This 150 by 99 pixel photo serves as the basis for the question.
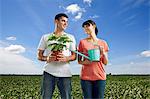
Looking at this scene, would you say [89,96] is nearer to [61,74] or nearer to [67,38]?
[61,74]

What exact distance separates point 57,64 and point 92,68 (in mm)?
301

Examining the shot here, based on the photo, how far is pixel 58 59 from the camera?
3.15m

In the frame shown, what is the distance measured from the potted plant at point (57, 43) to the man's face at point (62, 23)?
0.07 metres

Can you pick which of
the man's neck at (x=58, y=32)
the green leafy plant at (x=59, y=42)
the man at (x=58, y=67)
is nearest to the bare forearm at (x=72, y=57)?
the man at (x=58, y=67)

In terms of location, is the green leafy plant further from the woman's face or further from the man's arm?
the woman's face

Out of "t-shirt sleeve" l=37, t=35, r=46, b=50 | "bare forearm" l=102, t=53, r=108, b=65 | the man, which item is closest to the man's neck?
the man

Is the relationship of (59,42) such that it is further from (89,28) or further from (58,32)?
(89,28)

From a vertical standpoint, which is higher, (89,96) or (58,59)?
(58,59)

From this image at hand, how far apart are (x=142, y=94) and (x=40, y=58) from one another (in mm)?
3929

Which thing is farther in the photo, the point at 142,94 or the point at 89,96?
the point at 142,94

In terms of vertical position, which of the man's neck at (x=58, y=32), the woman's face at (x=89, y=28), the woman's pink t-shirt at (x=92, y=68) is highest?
the woman's face at (x=89, y=28)

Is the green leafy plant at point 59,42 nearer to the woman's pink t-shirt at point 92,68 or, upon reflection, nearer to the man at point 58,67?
the man at point 58,67

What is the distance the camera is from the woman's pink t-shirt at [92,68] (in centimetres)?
316

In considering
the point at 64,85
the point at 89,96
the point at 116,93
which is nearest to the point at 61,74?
the point at 64,85
